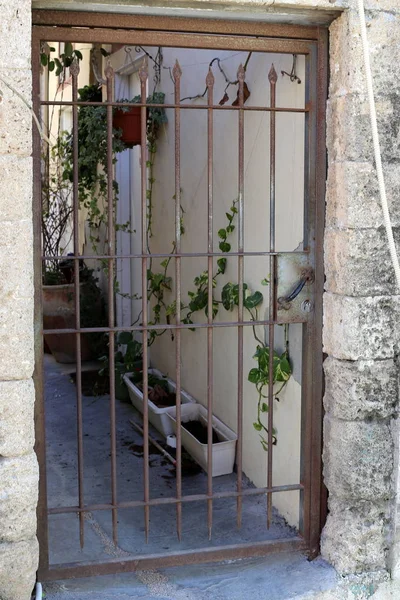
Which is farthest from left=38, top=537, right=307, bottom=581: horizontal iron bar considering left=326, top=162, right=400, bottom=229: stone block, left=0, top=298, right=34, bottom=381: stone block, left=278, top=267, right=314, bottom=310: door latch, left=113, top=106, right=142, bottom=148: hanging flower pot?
left=113, top=106, right=142, bottom=148: hanging flower pot

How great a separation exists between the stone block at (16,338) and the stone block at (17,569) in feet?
1.94

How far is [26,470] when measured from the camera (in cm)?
266

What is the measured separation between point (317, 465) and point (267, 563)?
1.46 ft

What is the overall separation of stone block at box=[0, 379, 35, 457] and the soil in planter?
258 centimetres

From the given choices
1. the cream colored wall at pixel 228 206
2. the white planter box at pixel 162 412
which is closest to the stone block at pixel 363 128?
the cream colored wall at pixel 228 206

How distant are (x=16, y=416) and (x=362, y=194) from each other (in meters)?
1.48

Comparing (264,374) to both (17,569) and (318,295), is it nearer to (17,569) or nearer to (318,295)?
(318,295)

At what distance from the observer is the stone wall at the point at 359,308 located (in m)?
2.87

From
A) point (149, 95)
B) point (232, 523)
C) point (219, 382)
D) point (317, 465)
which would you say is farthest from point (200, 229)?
point (317, 465)

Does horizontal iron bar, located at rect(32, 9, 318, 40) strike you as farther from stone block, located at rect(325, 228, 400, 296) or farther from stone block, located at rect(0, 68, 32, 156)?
stone block, located at rect(325, 228, 400, 296)

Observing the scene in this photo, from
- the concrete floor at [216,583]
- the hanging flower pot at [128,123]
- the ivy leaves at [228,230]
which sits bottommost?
the concrete floor at [216,583]

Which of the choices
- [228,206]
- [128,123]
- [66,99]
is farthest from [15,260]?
[66,99]

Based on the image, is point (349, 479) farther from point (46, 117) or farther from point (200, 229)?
point (46, 117)

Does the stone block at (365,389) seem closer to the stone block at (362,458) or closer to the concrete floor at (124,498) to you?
the stone block at (362,458)
